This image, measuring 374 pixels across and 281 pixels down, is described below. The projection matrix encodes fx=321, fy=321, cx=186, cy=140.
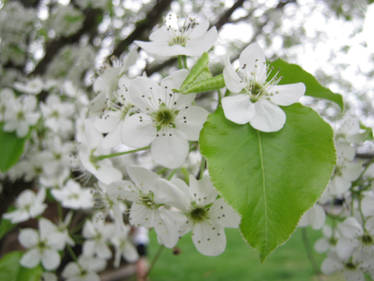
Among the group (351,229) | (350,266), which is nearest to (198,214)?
(351,229)

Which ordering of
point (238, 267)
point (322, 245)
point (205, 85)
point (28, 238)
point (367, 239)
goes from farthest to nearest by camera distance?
point (238, 267) → point (28, 238) → point (322, 245) → point (367, 239) → point (205, 85)

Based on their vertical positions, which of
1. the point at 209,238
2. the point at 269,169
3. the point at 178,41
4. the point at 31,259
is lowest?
the point at 31,259

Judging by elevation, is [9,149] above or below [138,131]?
below

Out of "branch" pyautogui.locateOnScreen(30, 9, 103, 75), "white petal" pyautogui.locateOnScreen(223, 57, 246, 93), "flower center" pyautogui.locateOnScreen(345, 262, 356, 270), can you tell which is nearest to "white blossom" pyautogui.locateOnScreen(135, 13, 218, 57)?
"white petal" pyautogui.locateOnScreen(223, 57, 246, 93)

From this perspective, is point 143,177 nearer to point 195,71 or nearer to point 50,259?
point 195,71

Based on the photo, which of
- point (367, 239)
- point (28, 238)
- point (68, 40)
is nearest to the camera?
point (367, 239)

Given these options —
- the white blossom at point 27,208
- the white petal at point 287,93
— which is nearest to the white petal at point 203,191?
the white petal at point 287,93

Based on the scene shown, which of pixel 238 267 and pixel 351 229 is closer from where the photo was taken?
pixel 351 229
